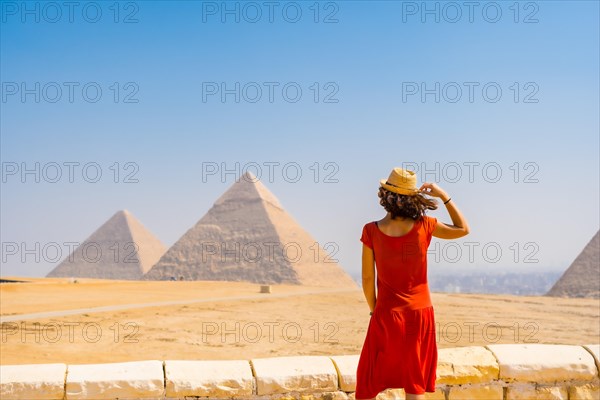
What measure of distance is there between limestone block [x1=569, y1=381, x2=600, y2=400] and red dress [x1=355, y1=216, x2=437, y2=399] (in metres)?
1.30

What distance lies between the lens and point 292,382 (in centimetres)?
343

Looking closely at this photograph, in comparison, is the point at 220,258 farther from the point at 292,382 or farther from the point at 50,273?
the point at 292,382

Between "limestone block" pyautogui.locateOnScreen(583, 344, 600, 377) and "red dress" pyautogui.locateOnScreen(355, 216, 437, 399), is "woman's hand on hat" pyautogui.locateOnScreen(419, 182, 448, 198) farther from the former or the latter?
"limestone block" pyautogui.locateOnScreen(583, 344, 600, 377)

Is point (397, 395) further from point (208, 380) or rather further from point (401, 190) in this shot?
point (401, 190)

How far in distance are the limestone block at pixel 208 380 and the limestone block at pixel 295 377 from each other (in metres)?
0.07

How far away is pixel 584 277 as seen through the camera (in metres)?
47.5

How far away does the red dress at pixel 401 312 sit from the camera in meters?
2.90

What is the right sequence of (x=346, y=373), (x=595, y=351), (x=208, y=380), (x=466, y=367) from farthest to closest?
(x=595, y=351)
(x=466, y=367)
(x=346, y=373)
(x=208, y=380)

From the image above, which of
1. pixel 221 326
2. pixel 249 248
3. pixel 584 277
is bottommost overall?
pixel 584 277

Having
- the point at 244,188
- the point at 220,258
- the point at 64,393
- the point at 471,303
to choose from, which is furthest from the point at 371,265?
the point at 244,188

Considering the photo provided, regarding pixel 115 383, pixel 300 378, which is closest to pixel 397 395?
pixel 300 378

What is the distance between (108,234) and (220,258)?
72.4ft

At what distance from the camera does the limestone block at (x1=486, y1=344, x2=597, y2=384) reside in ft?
12.1

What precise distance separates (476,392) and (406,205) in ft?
4.51
